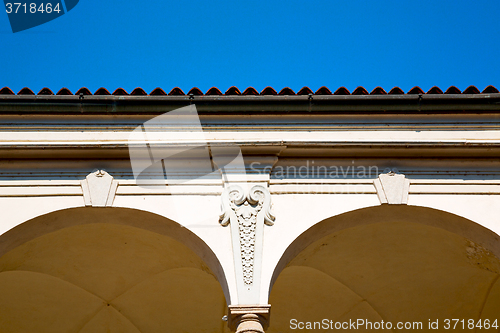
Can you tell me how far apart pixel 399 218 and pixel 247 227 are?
5.53ft

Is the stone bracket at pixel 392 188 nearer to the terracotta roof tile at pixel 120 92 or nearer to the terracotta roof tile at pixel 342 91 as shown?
the terracotta roof tile at pixel 342 91

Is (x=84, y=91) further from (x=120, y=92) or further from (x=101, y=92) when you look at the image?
(x=120, y=92)

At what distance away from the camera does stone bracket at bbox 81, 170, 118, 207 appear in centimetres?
607

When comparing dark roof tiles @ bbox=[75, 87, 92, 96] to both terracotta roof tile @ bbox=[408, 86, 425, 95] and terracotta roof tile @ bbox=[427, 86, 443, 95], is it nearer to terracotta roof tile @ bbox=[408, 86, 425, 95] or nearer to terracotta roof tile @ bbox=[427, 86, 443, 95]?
terracotta roof tile @ bbox=[408, 86, 425, 95]

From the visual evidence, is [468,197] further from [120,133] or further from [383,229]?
[120,133]

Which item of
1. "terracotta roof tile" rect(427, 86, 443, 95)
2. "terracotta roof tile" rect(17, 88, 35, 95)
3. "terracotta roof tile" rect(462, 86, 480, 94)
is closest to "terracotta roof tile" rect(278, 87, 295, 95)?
"terracotta roof tile" rect(427, 86, 443, 95)

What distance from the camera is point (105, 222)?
6262 millimetres

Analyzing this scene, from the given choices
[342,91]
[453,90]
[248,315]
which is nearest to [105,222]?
[248,315]

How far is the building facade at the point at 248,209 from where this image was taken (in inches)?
236

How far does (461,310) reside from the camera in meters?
7.59

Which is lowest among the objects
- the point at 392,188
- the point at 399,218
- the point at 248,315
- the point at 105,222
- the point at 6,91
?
the point at 248,315

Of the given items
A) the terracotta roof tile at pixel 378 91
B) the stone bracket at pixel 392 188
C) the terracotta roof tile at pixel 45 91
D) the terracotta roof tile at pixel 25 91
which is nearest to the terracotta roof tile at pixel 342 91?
the terracotta roof tile at pixel 378 91

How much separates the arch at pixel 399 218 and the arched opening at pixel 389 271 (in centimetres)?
1

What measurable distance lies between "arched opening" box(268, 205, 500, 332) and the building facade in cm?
2
